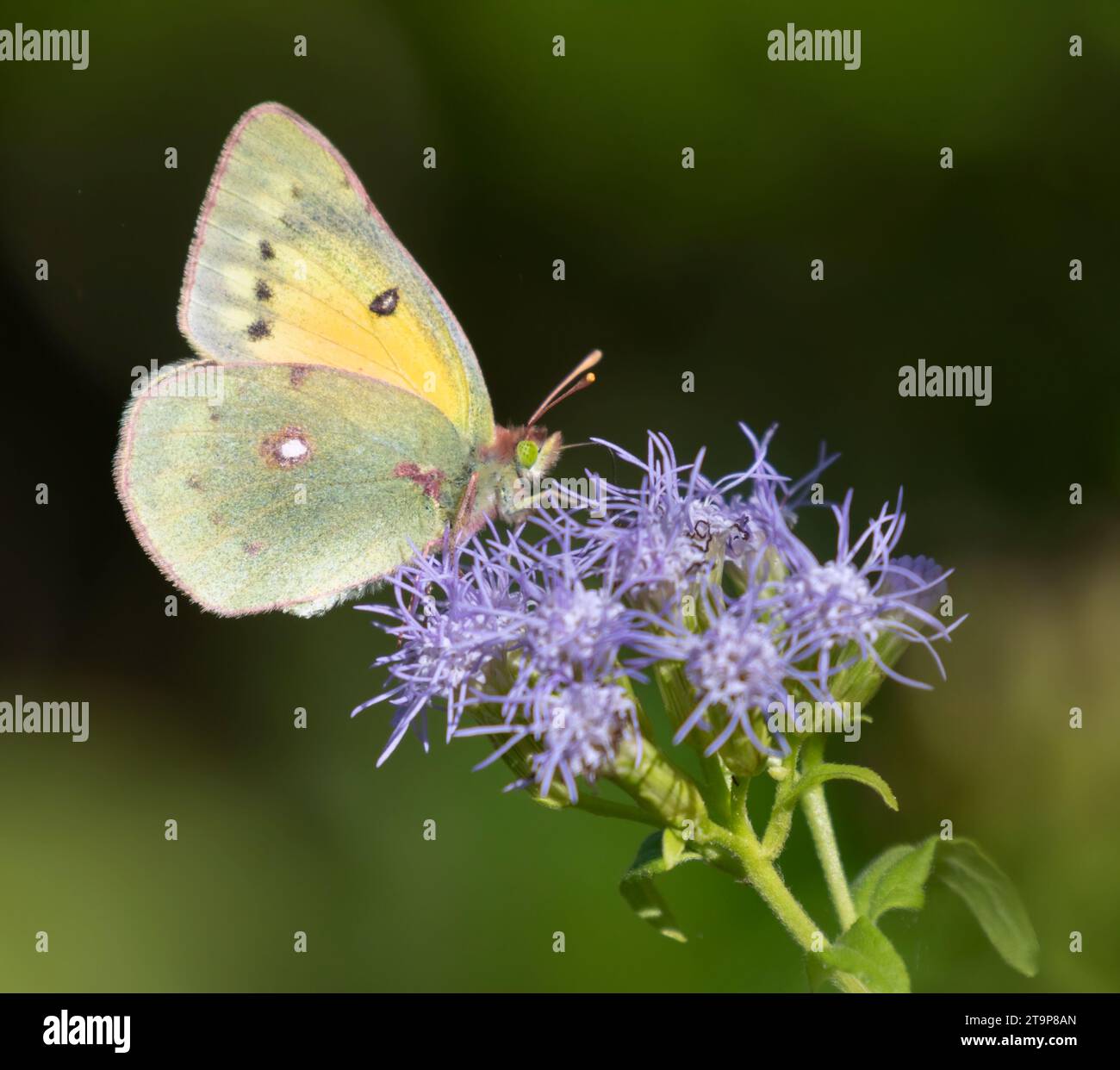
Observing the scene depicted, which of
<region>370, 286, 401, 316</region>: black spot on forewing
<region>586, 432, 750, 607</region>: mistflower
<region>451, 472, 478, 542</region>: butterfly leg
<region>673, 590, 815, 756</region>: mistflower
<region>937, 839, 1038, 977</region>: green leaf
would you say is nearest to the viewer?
<region>673, 590, 815, 756</region>: mistflower

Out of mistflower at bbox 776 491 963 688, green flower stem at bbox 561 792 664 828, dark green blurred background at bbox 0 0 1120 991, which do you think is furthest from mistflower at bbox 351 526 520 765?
dark green blurred background at bbox 0 0 1120 991

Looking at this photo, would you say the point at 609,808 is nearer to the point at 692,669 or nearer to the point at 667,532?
the point at 692,669

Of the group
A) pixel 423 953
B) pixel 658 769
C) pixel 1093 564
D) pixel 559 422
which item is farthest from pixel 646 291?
pixel 658 769

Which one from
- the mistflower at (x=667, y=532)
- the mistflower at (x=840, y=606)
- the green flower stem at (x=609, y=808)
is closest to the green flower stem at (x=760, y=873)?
the green flower stem at (x=609, y=808)

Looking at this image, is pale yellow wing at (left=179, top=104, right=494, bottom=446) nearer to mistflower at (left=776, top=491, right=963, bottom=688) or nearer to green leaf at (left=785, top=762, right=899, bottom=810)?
mistflower at (left=776, top=491, right=963, bottom=688)

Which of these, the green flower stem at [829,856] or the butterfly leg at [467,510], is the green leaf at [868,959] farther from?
the butterfly leg at [467,510]

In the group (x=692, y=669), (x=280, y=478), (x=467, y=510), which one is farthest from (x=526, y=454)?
(x=692, y=669)
